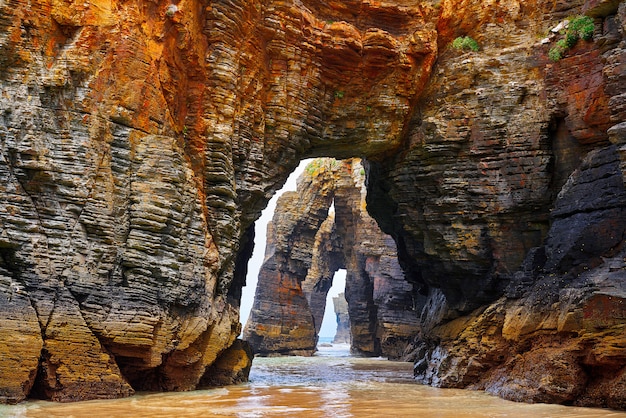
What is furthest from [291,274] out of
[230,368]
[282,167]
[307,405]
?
[307,405]

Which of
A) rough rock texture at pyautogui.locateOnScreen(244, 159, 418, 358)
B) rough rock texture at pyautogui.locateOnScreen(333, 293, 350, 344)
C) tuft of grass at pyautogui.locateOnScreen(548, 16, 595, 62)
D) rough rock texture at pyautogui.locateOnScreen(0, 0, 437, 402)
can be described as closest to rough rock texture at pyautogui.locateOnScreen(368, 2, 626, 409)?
→ tuft of grass at pyautogui.locateOnScreen(548, 16, 595, 62)

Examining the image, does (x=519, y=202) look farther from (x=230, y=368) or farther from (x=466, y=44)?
(x=230, y=368)

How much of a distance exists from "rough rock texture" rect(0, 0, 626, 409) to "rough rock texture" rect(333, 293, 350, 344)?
53371mm

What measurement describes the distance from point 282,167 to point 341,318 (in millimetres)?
58643

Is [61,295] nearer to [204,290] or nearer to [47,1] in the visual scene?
[204,290]

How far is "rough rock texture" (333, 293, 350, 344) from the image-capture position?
72.8 metres

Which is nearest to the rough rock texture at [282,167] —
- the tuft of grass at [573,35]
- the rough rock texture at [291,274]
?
the tuft of grass at [573,35]

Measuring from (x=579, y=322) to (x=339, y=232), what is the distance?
96.2ft

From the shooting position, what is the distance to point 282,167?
17.4m

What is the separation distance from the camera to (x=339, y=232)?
40844mm

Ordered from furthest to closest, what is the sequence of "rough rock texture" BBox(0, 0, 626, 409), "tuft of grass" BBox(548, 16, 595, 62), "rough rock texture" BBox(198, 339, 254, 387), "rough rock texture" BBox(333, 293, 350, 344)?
"rough rock texture" BBox(333, 293, 350, 344) < "rough rock texture" BBox(198, 339, 254, 387) < "tuft of grass" BBox(548, 16, 595, 62) < "rough rock texture" BBox(0, 0, 626, 409)

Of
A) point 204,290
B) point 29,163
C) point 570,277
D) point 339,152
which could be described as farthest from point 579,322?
point 29,163

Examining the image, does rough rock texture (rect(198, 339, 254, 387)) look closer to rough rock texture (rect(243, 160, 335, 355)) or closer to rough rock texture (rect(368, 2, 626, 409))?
rough rock texture (rect(368, 2, 626, 409))

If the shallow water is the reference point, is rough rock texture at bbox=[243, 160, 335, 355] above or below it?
above
